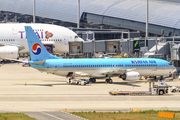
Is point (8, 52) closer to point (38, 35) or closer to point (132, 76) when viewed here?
point (38, 35)

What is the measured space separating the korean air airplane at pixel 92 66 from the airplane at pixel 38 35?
940 inches

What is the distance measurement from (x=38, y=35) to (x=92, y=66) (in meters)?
29.4

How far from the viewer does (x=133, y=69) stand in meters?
54.7

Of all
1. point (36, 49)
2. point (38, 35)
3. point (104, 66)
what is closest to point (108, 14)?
point (38, 35)

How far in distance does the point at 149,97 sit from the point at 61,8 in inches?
3836

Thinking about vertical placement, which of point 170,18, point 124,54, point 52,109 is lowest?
point 52,109

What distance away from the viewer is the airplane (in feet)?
258

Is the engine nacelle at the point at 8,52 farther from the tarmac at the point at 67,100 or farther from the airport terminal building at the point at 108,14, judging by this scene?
the airport terminal building at the point at 108,14

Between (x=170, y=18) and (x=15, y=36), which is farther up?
(x=170, y=18)

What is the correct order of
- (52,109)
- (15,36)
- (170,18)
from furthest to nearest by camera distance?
(170,18), (15,36), (52,109)

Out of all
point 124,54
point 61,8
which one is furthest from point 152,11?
point 124,54

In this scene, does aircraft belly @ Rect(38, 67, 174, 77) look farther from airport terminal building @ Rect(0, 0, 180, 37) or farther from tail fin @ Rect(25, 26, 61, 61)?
→ airport terminal building @ Rect(0, 0, 180, 37)

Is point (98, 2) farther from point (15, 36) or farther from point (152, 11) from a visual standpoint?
point (15, 36)

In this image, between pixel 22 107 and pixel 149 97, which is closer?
pixel 22 107
